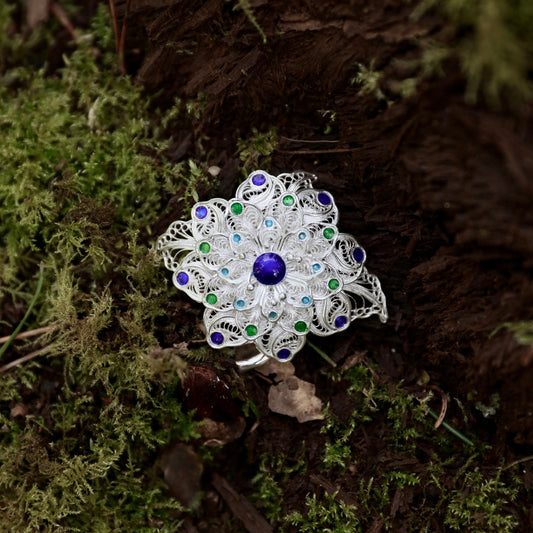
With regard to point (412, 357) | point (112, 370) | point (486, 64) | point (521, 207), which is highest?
point (486, 64)

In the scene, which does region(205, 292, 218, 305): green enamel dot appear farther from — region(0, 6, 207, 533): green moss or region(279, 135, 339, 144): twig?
region(279, 135, 339, 144): twig

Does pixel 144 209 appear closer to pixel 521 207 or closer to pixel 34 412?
pixel 34 412

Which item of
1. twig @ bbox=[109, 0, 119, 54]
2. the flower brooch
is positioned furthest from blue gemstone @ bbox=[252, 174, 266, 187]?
twig @ bbox=[109, 0, 119, 54]

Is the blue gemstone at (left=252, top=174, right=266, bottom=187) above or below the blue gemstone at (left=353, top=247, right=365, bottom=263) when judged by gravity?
above

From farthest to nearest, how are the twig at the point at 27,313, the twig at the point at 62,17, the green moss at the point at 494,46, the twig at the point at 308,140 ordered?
the twig at the point at 62,17, the twig at the point at 27,313, the twig at the point at 308,140, the green moss at the point at 494,46

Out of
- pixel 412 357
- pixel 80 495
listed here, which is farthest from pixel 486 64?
pixel 80 495

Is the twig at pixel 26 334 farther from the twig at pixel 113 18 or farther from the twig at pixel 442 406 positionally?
the twig at pixel 442 406

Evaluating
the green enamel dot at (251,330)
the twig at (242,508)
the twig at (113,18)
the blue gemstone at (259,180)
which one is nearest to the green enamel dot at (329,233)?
the blue gemstone at (259,180)
